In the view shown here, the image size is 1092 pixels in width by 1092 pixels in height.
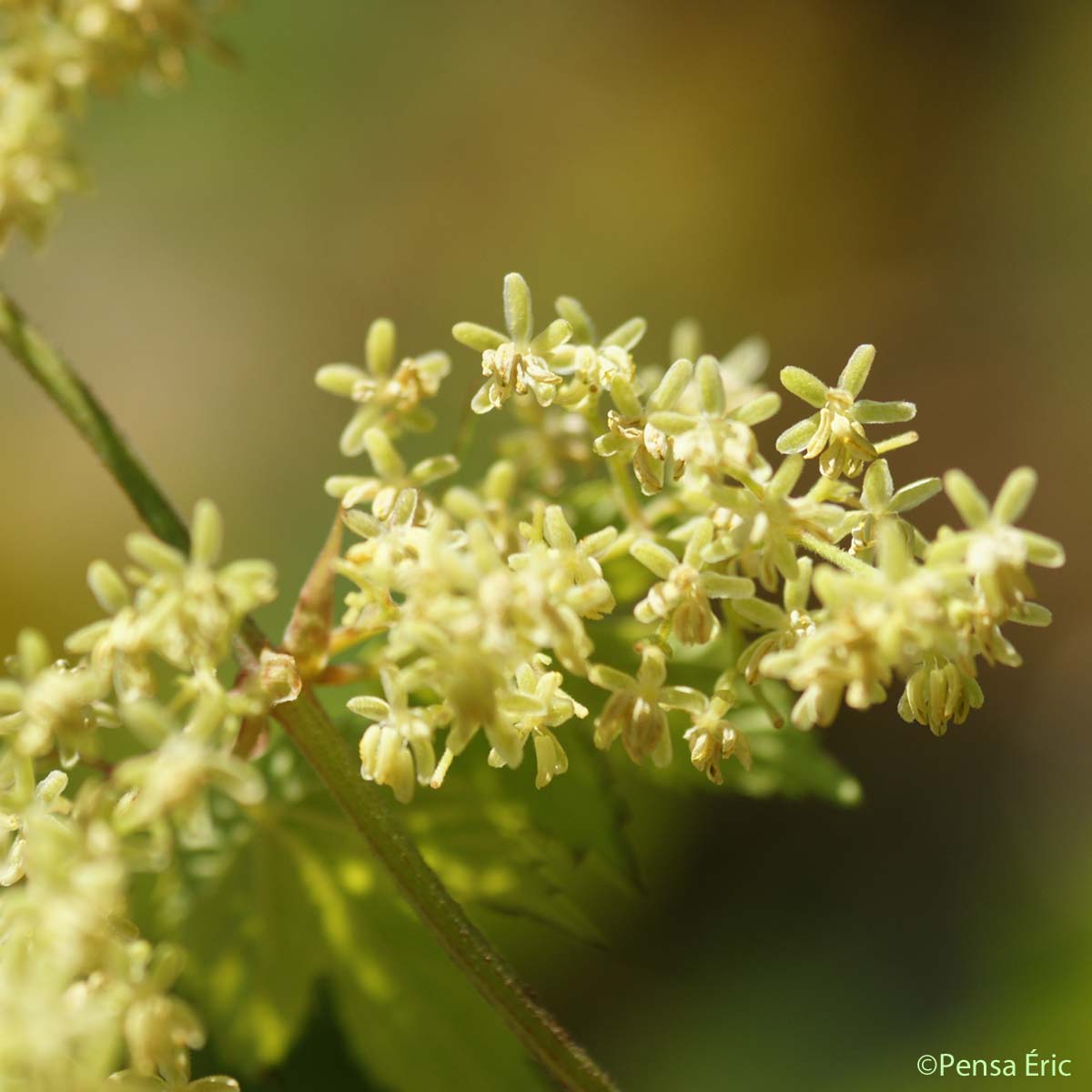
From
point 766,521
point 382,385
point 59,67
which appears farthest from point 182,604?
point 59,67

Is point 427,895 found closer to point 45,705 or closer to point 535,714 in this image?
point 535,714

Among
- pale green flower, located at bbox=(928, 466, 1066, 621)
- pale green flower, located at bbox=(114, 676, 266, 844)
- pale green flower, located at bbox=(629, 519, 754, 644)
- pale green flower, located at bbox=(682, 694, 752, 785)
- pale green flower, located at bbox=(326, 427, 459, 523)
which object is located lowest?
pale green flower, located at bbox=(682, 694, 752, 785)

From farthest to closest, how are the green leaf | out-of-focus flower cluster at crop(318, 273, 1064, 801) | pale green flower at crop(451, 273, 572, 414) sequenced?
the green leaf → pale green flower at crop(451, 273, 572, 414) → out-of-focus flower cluster at crop(318, 273, 1064, 801)

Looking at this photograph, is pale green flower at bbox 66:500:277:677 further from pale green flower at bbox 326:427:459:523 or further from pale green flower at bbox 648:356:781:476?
pale green flower at bbox 648:356:781:476

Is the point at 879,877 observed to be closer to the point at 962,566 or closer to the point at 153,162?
the point at 962,566

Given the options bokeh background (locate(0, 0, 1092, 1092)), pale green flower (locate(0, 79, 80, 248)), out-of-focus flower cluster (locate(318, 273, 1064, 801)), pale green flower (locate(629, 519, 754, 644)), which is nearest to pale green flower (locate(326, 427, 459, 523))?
out-of-focus flower cluster (locate(318, 273, 1064, 801))

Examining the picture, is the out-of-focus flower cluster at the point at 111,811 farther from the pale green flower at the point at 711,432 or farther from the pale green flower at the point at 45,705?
the pale green flower at the point at 711,432

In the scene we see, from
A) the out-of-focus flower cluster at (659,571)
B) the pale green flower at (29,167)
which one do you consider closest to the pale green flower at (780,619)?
the out-of-focus flower cluster at (659,571)
